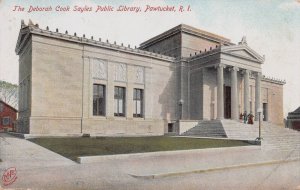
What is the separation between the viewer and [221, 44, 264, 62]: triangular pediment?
31586 millimetres

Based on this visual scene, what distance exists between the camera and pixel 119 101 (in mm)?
30297

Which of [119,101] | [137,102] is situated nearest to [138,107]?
[137,102]

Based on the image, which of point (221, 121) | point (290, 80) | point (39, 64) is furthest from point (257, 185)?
point (39, 64)

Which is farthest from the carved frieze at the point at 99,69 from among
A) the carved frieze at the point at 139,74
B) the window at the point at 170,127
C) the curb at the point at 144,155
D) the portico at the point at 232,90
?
the curb at the point at 144,155

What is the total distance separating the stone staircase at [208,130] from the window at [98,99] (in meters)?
9.16

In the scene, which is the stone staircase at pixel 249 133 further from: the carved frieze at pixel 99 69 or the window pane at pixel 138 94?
the carved frieze at pixel 99 69

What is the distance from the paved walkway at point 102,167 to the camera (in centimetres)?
938

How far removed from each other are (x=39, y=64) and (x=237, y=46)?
70.0 ft

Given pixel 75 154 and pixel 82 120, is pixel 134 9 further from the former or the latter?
pixel 82 120

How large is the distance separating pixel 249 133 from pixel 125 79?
45.0 ft

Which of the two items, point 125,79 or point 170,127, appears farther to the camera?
point 170,127

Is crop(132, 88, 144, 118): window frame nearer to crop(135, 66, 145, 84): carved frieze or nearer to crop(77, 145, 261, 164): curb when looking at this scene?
crop(135, 66, 145, 84): carved frieze

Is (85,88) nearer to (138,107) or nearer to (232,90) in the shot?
(138,107)

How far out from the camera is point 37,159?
12.7m
